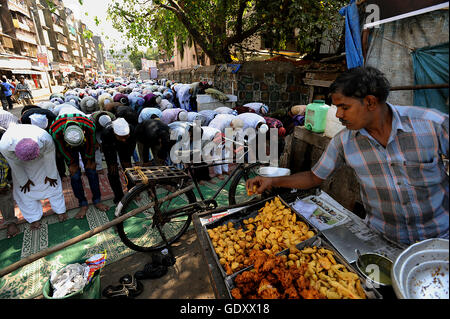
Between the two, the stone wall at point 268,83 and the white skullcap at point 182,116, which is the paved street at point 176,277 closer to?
the white skullcap at point 182,116

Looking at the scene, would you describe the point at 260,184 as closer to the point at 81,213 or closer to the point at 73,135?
the point at 73,135

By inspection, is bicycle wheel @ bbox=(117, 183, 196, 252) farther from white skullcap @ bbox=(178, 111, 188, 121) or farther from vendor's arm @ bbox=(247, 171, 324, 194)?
white skullcap @ bbox=(178, 111, 188, 121)

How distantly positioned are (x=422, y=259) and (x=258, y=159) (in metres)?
2.90

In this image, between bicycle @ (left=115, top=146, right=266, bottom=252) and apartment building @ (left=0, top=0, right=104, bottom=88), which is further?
apartment building @ (left=0, top=0, right=104, bottom=88)

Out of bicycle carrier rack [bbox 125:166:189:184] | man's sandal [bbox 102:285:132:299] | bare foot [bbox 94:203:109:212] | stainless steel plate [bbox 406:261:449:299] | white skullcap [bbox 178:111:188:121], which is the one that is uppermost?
white skullcap [bbox 178:111:188:121]

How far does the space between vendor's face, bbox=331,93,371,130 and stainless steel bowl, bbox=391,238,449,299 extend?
2.49ft

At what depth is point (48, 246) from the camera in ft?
11.2

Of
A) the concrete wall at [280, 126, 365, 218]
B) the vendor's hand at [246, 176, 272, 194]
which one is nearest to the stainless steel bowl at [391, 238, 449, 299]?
the vendor's hand at [246, 176, 272, 194]

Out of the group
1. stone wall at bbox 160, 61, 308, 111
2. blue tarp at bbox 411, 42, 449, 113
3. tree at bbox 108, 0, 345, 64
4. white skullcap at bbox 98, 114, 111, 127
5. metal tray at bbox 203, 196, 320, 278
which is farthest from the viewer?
stone wall at bbox 160, 61, 308, 111

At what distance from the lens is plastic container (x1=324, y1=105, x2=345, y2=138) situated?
2.84 m

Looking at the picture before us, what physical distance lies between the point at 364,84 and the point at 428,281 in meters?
1.12

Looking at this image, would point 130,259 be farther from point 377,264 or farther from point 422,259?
point 422,259

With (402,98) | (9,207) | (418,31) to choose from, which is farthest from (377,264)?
(9,207)

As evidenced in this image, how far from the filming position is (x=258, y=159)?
393 centimetres
